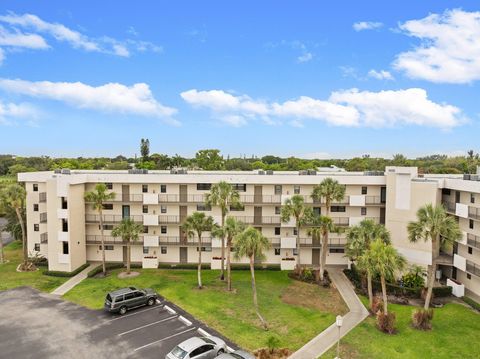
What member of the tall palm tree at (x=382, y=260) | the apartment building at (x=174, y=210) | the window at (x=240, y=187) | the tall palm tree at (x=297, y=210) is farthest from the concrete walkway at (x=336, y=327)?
the window at (x=240, y=187)

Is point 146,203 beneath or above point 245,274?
above

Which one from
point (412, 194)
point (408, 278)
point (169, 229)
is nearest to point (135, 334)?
point (169, 229)

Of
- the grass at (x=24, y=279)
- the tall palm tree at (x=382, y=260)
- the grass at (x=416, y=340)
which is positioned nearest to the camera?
the grass at (x=416, y=340)

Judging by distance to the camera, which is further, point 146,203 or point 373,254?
point 146,203

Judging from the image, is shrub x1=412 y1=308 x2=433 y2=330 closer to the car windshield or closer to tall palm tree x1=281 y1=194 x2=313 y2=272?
tall palm tree x1=281 y1=194 x2=313 y2=272

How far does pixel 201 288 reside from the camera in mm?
34469

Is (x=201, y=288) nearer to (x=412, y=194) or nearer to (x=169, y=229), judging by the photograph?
(x=169, y=229)

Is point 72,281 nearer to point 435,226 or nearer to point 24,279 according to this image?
point 24,279

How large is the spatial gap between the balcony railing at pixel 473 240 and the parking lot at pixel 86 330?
24.5 metres

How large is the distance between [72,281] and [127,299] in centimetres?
1154

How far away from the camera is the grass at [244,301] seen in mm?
25594

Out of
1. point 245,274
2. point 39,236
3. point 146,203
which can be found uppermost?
point 146,203

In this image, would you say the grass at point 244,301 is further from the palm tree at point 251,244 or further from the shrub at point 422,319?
the shrub at point 422,319

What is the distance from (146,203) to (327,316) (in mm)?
24793
